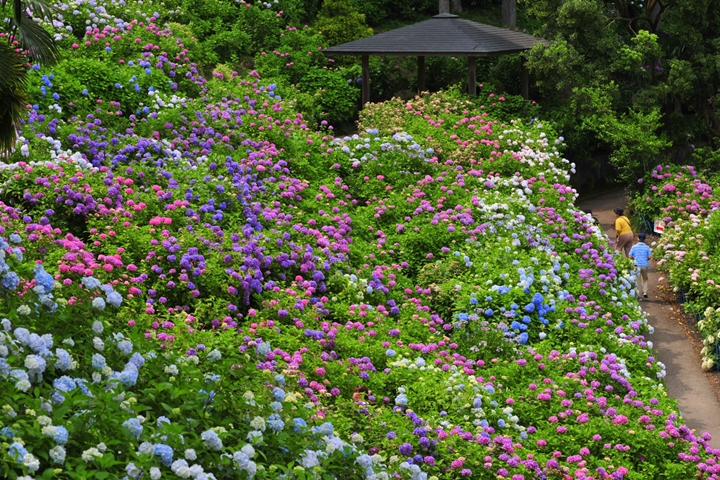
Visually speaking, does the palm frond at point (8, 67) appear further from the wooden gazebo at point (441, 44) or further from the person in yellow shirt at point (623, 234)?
the wooden gazebo at point (441, 44)

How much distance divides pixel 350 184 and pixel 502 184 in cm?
237

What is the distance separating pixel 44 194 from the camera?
1105 centimetres

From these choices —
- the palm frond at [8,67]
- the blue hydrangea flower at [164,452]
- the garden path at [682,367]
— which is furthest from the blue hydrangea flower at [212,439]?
the garden path at [682,367]

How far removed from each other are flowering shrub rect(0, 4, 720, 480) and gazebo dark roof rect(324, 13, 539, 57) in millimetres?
3070

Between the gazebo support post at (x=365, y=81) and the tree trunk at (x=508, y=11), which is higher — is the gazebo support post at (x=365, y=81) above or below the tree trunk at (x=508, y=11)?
below

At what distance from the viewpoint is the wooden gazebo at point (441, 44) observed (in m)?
19.2

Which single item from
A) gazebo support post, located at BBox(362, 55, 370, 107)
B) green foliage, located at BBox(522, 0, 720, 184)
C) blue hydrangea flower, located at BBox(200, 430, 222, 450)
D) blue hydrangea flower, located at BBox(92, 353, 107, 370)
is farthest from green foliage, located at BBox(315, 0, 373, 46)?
blue hydrangea flower, located at BBox(200, 430, 222, 450)

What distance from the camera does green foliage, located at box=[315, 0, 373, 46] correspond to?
24.0 meters

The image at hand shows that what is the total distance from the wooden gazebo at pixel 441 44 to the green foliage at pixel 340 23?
126 inches

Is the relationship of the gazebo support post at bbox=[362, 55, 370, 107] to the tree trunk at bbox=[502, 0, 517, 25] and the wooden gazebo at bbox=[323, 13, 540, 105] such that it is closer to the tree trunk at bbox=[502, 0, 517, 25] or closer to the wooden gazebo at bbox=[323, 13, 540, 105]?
the wooden gazebo at bbox=[323, 13, 540, 105]

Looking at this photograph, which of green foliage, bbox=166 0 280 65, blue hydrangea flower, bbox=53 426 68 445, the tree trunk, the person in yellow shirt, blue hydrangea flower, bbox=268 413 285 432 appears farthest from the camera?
the tree trunk

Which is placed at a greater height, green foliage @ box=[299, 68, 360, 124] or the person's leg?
green foliage @ box=[299, 68, 360, 124]

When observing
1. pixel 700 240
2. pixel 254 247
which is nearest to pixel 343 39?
pixel 700 240

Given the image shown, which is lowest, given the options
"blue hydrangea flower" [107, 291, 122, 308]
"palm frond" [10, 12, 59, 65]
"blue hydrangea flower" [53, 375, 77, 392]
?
"blue hydrangea flower" [53, 375, 77, 392]
